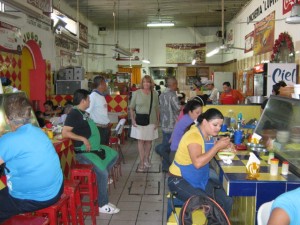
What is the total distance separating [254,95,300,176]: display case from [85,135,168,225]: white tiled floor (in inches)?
68.4

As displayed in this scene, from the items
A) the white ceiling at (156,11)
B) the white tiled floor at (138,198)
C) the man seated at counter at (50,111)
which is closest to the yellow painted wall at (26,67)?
the man seated at counter at (50,111)

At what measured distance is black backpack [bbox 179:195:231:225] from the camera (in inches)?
101

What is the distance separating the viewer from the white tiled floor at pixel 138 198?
4477 millimetres

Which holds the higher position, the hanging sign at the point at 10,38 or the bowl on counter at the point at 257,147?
the hanging sign at the point at 10,38

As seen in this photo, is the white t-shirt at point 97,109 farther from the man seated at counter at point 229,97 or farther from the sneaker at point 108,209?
the man seated at counter at point 229,97

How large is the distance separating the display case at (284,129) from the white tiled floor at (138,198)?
5.70 feet

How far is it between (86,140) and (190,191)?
1635 millimetres

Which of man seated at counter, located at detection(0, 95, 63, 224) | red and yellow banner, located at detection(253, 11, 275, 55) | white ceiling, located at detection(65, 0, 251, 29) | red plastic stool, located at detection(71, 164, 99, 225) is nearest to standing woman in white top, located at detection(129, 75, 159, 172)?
red plastic stool, located at detection(71, 164, 99, 225)

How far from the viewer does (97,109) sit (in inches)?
232

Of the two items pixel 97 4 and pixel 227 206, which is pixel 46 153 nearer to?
pixel 227 206

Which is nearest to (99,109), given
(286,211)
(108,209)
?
(108,209)

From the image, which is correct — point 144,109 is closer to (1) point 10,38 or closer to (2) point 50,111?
(2) point 50,111

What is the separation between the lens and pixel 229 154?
3496 mm

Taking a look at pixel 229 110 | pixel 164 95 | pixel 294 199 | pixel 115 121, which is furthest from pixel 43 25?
pixel 294 199
